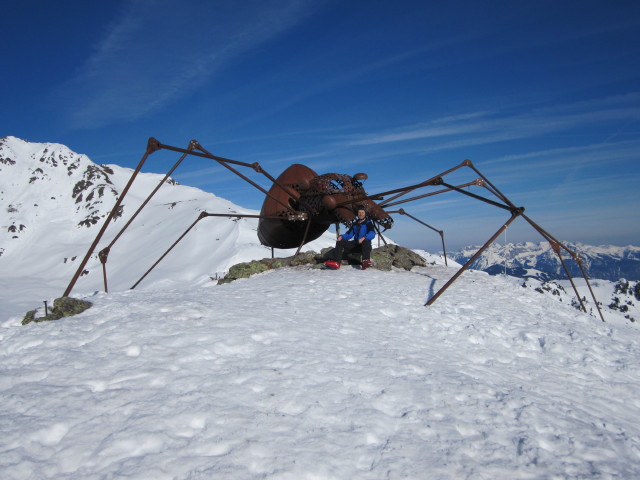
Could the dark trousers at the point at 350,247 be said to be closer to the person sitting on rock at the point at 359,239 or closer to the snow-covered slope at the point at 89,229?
the person sitting on rock at the point at 359,239

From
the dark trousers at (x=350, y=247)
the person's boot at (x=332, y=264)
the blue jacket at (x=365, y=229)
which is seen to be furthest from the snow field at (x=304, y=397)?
the blue jacket at (x=365, y=229)

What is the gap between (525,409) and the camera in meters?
4.08

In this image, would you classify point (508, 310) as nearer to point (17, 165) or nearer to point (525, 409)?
point (525, 409)

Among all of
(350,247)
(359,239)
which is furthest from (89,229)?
(359,239)

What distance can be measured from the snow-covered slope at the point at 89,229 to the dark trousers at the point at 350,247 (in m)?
32.3

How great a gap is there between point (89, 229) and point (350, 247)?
10308 centimetres

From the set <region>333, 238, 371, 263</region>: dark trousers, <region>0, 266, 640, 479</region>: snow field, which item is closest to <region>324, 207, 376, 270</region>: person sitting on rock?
<region>333, 238, 371, 263</region>: dark trousers

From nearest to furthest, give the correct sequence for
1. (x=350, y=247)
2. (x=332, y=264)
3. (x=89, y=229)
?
1. (x=332, y=264)
2. (x=350, y=247)
3. (x=89, y=229)

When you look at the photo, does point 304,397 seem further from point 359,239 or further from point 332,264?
point 359,239

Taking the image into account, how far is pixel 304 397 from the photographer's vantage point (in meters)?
3.87

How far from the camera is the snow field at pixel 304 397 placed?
2941 mm

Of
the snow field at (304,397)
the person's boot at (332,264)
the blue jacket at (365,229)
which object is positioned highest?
the blue jacket at (365,229)

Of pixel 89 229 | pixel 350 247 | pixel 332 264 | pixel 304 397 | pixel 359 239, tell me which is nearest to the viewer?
pixel 304 397

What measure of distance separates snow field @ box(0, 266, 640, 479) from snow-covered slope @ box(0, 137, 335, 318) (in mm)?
37754
